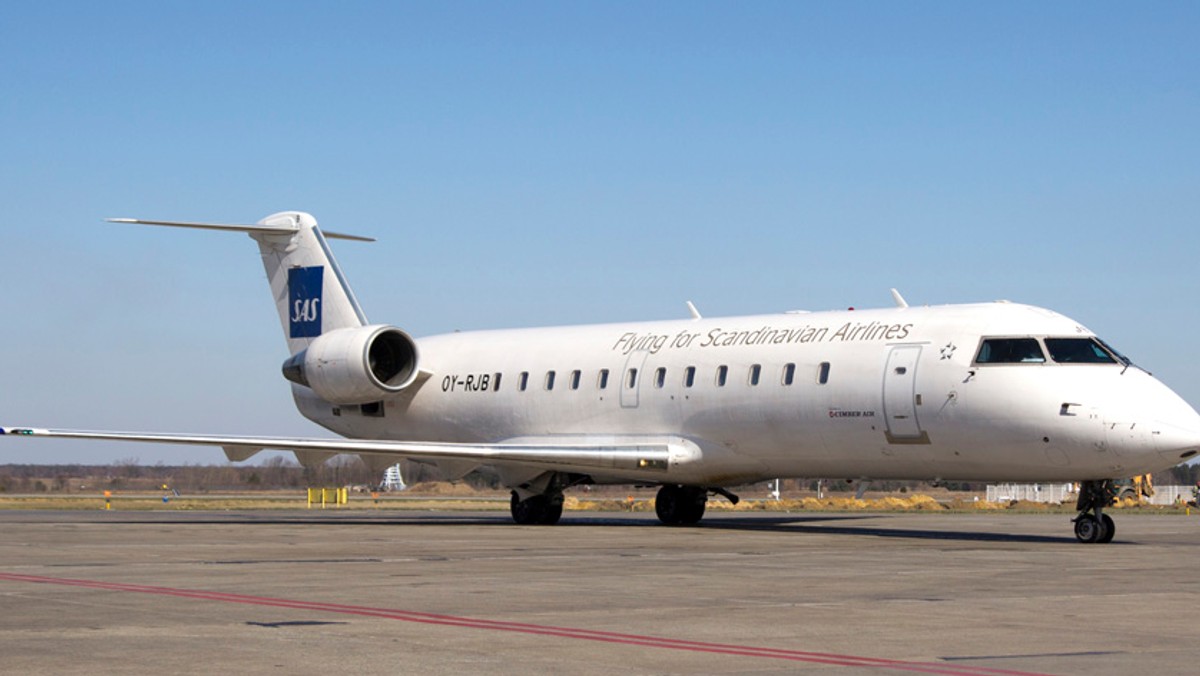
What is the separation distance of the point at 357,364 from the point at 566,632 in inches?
863

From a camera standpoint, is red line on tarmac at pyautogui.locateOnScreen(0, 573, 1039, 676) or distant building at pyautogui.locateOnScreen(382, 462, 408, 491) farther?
distant building at pyautogui.locateOnScreen(382, 462, 408, 491)

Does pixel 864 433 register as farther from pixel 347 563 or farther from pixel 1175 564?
pixel 347 563

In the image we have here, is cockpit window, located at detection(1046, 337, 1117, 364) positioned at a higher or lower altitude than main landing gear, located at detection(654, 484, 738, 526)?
higher

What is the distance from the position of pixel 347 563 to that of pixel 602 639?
7729mm

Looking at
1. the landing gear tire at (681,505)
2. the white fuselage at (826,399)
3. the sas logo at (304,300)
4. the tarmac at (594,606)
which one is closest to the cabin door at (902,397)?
the white fuselage at (826,399)

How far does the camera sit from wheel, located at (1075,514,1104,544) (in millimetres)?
22094

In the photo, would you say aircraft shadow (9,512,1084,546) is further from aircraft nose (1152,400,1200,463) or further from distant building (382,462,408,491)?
distant building (382,462,408,491)

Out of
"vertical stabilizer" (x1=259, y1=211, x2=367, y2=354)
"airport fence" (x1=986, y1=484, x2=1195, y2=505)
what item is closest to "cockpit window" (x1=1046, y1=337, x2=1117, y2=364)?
"vertical stabilizer" (x1=259, y1=211, x2=367, y2=354)

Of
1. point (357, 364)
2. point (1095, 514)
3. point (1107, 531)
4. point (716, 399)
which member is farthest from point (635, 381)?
point (1107, 531)

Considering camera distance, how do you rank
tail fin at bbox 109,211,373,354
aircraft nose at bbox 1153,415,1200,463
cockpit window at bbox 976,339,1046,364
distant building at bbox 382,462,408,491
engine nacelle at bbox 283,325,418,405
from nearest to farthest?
aircraft nose at bbox 1153,415,1200,463
cockpit window at bbox 976,339,1046,364
engine nacelle at bbox 283,325,418,405
tail fin at bbox 109,211,373,354
distant building at bbox 382,462,408,491

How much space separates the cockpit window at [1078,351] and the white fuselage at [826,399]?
183 mm

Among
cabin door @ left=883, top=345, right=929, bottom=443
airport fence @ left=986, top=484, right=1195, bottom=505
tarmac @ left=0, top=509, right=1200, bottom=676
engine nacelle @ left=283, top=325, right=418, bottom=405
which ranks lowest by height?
airport fence @ left=986, top=484, right=1195, bottom=505

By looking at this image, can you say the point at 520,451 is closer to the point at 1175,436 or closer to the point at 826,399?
the point at 826,399

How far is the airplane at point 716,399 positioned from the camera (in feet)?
73.4
